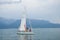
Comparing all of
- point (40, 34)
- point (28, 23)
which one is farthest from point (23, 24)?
point (40, 34)

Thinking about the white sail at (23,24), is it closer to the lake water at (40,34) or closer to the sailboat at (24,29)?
the sailboat at (24,29)

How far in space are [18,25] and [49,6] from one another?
0.56m

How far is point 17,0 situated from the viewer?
202 centimetres

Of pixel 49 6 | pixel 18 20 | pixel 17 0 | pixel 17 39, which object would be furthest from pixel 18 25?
pixel 49 6

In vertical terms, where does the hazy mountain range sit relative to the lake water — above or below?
above

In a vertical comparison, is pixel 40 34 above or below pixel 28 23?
below

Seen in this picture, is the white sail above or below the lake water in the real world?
above

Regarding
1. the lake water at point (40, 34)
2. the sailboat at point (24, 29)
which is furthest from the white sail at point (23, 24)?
the lake water at point (40, 34)

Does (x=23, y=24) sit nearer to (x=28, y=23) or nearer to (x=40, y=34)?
(x=28, y=23)

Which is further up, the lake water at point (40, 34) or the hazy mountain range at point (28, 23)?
the hazy mountain range at point (28, 23)

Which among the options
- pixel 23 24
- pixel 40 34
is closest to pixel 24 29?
pixel 23 24

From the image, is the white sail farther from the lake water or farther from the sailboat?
the lake water

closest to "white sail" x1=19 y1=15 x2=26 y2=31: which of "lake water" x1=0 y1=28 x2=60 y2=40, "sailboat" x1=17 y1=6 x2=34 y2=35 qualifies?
"sailboat" x1=17 y1=6 x2=34 y2=35

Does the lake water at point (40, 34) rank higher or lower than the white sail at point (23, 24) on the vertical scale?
lower
